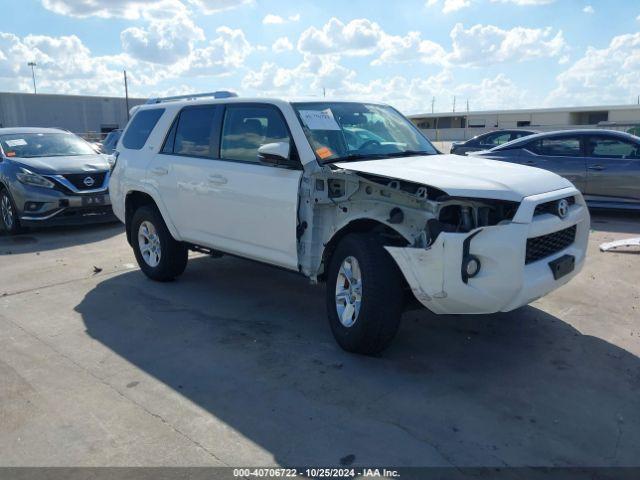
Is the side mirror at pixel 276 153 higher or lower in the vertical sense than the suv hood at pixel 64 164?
higher

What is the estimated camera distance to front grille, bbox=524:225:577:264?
3854 mm

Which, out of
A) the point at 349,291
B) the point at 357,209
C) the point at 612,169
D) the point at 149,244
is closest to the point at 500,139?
the point at 612,169

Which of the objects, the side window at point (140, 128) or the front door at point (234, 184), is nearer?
the front door at point (234, 184)

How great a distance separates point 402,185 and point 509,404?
159 centimetres

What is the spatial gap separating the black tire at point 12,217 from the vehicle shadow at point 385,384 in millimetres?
4512

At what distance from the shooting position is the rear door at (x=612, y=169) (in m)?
9.15

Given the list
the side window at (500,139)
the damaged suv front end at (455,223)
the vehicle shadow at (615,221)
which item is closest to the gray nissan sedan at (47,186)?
the damaged suv front end at (455,223)

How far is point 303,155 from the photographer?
4.50 m

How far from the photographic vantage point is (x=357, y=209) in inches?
165

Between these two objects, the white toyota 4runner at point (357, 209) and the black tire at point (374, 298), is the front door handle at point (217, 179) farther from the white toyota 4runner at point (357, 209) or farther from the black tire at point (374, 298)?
the black tire at point (374, 298)

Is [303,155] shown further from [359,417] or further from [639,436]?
[639,436]

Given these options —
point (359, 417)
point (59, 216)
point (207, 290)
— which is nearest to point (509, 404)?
point (359, 417)

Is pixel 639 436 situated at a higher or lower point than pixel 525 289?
lower

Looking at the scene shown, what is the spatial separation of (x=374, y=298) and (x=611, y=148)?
24.5 feet
